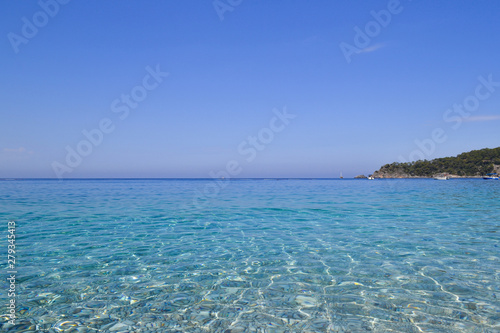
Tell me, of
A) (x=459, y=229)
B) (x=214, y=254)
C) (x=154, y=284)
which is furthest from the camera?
(x=459, y=229)

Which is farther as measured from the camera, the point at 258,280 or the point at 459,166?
the point at 459,166

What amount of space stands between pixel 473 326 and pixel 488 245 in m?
6.49

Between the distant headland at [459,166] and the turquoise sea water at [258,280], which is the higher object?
the distant headland at [459,166]

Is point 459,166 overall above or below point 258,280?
above

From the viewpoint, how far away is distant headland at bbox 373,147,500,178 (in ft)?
488

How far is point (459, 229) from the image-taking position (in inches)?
→ 484

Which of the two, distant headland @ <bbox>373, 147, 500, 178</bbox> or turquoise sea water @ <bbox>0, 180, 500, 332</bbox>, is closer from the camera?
turquoise sea water @ <bbox>0, 180, 500, 332</bbox>

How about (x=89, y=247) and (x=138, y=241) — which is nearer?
(x=89, y=247)

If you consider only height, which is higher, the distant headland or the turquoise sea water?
the distant headland

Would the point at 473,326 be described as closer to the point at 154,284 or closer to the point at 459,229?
the point at 154,284

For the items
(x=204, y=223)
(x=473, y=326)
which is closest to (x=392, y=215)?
(x=204, y=223)

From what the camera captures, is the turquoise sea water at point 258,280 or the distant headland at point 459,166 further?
the distant headland at point 459,166

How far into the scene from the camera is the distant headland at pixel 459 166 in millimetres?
148750

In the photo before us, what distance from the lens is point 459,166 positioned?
6260 inches
